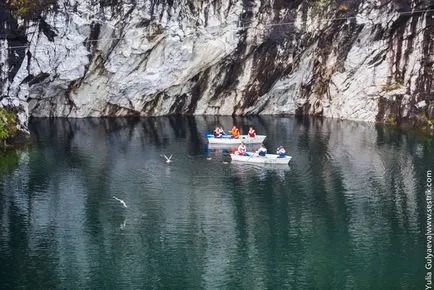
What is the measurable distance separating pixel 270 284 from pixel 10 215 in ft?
69.4

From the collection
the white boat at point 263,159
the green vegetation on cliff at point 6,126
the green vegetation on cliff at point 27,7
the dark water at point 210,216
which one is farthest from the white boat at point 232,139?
the green vegetation on cliff at point 27,7

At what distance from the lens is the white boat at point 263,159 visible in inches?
2699

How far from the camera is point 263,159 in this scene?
69.6 metres

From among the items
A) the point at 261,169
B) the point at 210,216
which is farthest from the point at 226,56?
the point at 210,216

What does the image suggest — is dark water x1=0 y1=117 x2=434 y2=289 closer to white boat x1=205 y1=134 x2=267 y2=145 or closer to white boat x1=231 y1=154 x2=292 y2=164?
white boat x1=231 y1=154 x2=292 y2=164

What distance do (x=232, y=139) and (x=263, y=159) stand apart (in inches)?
441

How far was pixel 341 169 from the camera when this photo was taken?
218 feet

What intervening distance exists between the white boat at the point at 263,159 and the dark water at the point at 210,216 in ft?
4.39

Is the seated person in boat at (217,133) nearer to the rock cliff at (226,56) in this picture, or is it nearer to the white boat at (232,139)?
the white boat at (232,139)

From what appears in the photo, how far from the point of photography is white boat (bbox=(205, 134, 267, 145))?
79062 mm

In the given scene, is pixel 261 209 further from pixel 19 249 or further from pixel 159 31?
pixel 159 31

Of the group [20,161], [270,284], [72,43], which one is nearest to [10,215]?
[20,161]

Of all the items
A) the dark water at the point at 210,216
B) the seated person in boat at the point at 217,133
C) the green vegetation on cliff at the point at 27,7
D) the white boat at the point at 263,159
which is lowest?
the dark water at the point at 210,216

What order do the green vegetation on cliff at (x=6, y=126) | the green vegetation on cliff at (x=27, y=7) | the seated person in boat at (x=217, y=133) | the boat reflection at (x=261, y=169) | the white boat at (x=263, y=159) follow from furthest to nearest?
the seated person in boat at (x=217, y=133)
the green vegetation on cliff at (x=27, y=7)
the green vegetation on cliff at (x=6, y=126)
the white boat at (x=263, y=159)
the boat reflection at (x=261, y=169)
